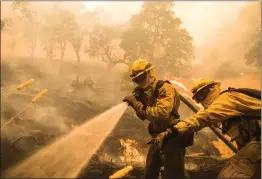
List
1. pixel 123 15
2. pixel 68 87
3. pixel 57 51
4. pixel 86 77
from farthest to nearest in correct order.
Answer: pixel 123 15 → pixel 57 51 → pixel 86 77 → pixel 68 87

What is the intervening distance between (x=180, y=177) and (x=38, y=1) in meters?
21.9

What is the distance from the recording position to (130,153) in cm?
1197

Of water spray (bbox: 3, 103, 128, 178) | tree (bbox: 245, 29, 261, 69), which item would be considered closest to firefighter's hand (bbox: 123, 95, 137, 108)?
water spray (bbox: 3, 103, 128, 178)

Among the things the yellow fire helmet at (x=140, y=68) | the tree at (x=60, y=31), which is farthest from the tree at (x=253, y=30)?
the yellow fire helmet at (x=140, y=68)

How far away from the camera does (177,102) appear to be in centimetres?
401

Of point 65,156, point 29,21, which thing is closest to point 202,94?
point 65,156

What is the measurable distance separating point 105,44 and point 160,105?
18516mm

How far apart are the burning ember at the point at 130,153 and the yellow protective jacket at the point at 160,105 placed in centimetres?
776

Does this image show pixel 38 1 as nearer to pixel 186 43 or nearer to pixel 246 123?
pixel 186 43

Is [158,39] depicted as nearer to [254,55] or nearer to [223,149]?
[254,55]

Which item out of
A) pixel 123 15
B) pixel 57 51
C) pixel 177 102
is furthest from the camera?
pixel 123 15

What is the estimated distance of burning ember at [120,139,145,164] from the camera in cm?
1156

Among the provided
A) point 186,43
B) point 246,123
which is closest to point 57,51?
point 186,43

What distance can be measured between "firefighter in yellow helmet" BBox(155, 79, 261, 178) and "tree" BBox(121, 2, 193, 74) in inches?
689
